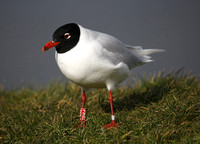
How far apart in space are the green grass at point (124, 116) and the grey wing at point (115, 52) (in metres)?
0.84

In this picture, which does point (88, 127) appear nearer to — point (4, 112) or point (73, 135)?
point (73, 135)

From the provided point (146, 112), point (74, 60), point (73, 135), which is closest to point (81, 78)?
point (74, 60)

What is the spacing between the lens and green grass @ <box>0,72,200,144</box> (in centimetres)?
317

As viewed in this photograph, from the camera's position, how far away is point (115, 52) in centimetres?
384

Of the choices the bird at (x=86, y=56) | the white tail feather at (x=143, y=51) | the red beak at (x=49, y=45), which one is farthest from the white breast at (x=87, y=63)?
the white tail feather at (x=143, y=51)

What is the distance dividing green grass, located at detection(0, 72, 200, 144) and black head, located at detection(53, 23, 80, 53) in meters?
1.12

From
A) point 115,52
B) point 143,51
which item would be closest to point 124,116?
point 115,52

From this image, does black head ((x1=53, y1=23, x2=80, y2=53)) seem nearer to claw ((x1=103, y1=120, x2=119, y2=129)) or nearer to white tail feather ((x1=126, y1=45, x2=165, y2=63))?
claw ((x1=103, y1=120, x2=119, y2=129))

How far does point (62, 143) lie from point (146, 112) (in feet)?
4.95

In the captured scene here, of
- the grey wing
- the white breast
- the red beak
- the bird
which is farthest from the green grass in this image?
the red beak

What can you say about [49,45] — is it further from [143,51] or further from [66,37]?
[143,51]

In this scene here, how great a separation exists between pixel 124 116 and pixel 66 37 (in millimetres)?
1650

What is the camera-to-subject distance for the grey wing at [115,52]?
363cm

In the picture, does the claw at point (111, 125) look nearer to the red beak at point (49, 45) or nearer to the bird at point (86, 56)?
the bird at point (86, 56)
